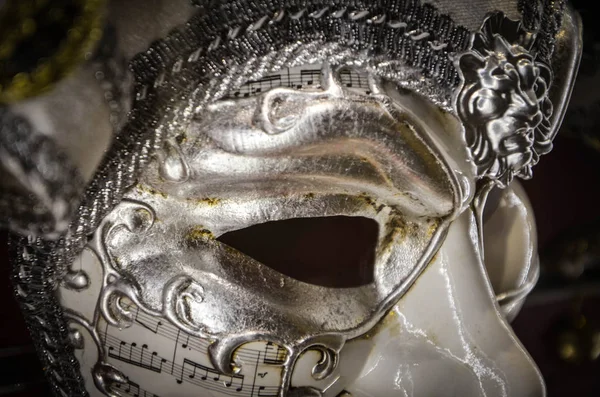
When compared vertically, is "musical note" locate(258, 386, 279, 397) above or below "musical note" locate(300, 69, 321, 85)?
below

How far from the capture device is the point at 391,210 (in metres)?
0.72

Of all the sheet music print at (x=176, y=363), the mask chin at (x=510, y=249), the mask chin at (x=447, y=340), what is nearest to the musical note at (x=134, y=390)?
the sheet music print at (x=176, y=363)

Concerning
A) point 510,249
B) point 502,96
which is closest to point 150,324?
point 502,96

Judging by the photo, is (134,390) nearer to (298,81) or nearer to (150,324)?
(150,324)

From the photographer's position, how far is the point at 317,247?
0.78 metres

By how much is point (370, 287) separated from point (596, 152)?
0.61 meters

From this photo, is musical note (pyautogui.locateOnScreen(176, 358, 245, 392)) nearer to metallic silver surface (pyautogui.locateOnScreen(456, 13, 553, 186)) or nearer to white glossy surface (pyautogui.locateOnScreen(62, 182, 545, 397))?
white glossy surface (pyautogui.locateOnScreen(62, 182, 545, 397))

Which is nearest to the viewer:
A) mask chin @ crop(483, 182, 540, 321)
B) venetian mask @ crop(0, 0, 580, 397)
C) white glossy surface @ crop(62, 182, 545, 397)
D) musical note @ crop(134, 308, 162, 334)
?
venetian mask @ crop(0, 0, 580, 397)

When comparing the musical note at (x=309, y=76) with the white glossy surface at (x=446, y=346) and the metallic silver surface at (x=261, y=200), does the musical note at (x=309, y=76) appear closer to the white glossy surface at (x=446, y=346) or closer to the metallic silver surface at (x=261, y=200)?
the metallic silver surface at (x=261, y=200)

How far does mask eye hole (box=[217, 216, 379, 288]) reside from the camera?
28.7 inches

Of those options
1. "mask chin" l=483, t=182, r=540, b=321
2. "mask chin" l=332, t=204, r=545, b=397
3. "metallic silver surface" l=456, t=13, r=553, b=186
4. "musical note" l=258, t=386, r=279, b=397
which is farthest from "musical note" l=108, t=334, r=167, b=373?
"mask chin" l=483, t=182, r=540, b=321

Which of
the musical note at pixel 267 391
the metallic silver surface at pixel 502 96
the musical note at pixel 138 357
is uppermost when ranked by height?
the metallic silver surface at pixel 502 96

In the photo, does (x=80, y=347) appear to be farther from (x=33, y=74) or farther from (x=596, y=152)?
(x=596, y=152)

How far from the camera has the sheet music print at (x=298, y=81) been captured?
0.57 m
